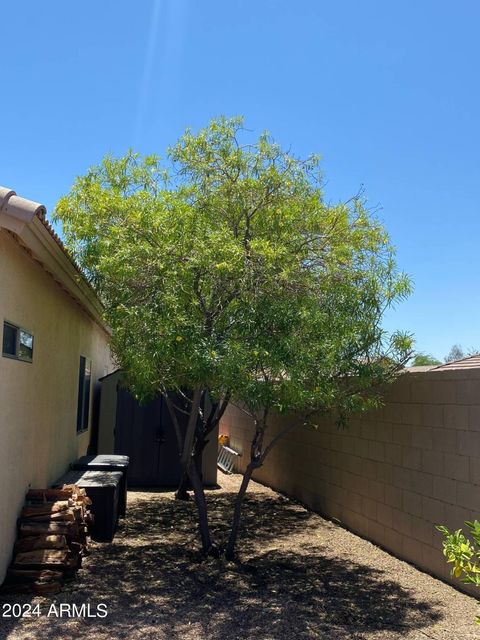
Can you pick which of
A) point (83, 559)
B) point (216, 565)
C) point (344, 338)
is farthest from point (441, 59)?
point (83, 559)

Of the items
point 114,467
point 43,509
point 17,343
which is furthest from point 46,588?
point 114,467

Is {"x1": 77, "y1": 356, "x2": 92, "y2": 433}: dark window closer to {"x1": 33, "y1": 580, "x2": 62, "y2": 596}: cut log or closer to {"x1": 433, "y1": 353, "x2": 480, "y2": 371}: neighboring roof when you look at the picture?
{"x1": 33, "y1": 580, "x2": 62, "y2": 596}: cut log

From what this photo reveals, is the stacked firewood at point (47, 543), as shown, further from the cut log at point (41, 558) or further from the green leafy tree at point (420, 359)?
the green leafy tree at point (420, 359)

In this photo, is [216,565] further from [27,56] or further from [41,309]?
[27,56]

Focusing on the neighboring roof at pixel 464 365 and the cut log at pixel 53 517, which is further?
the neighboring roof at pixel 464 365

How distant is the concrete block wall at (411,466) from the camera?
Answer: 226 inches

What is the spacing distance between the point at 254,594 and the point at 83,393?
6.30 meters

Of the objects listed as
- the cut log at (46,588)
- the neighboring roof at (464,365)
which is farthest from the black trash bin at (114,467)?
the neighboring roof at (464,365)

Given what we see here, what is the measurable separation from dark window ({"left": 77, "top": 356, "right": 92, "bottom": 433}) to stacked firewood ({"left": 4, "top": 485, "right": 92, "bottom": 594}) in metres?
4.29

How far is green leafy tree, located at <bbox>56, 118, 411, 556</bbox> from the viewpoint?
18.3 ft

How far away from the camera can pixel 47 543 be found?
5.61m

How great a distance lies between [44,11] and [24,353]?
577 centimetres

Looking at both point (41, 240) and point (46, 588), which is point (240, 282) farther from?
point (46, 588)

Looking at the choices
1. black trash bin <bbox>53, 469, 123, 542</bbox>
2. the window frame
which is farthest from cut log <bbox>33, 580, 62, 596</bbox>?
the window frame
